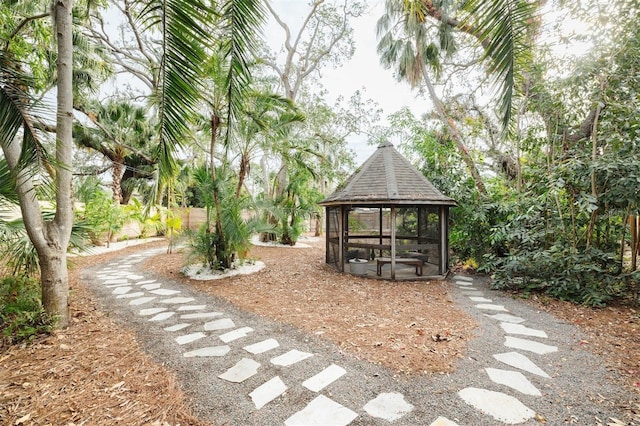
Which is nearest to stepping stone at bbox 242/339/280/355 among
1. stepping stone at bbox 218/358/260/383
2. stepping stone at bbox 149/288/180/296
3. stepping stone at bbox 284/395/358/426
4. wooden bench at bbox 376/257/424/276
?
stepping stone at bbox 218/358/260/383

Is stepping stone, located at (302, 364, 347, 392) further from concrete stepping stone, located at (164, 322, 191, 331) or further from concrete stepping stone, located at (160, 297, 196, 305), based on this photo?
concrete stepping stone, located at (160, 297, 196, 305)

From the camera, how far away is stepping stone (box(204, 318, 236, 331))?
349cm

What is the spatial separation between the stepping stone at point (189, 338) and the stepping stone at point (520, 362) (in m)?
3.08

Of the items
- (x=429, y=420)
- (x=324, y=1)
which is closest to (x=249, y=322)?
(x=429, y=420)

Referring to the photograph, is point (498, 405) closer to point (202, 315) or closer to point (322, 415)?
point (322, 415)

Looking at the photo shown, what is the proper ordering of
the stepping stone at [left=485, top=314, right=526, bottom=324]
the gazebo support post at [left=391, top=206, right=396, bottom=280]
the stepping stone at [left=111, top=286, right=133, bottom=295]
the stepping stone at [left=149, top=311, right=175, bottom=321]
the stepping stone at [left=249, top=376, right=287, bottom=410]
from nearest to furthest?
the stepping stone at [left=249, top=376, right=287, bottom=410] → the stepping stone at [left=149, top=311, right=175, bottom=321] → the stepping stone at [left=485, top=314, right=526, bottom=324] → the stepping stone at [left=111, top=286, right=133, bottom=295] → the gazebo support post at [left=391, top=206, right=396, bottom=280]

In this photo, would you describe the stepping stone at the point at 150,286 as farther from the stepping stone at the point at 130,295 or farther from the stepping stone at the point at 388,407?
the stepping stone at the point at 388,407

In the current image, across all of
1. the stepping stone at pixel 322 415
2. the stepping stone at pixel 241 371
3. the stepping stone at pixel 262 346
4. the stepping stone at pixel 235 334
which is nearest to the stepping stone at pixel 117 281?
the stepping stone at pixel 235 334

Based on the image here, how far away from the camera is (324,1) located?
38.2ft

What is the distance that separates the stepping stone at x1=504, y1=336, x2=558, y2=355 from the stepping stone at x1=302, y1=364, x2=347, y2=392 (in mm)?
1939

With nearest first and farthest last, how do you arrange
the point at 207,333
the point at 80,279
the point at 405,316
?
1. the point at 207,333
2. the point at 405,316
3. the point at 80,279

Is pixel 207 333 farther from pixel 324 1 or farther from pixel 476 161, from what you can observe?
pixel 324 1

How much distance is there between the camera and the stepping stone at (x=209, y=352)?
9.22 ft

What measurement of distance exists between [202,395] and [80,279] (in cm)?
541
